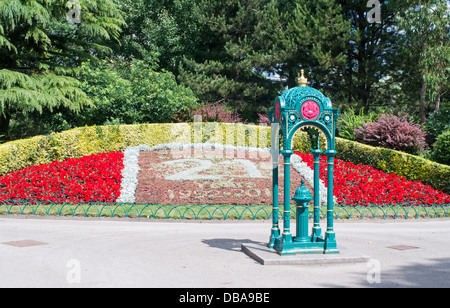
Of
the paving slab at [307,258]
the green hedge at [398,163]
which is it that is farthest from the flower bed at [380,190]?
the paving slab at [307,258]

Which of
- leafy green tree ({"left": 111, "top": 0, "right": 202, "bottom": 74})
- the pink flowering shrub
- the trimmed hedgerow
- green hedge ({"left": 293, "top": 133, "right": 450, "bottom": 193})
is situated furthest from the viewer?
leafy green tree ({"left": 111, "top": 0, "right": 202, "bottom": 74})

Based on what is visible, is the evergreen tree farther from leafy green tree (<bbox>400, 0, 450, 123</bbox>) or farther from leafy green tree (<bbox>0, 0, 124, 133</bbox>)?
leafy green tree (<bbox>400, 0, 450, 123</bbox>)

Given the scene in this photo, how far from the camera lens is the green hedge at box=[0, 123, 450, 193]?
53.3 feet

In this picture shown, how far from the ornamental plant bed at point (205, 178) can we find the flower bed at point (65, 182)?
1.12m

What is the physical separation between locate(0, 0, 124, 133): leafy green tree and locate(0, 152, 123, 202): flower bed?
3.38 m

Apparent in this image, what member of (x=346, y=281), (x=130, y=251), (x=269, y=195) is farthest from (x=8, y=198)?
(x=346, y=281)

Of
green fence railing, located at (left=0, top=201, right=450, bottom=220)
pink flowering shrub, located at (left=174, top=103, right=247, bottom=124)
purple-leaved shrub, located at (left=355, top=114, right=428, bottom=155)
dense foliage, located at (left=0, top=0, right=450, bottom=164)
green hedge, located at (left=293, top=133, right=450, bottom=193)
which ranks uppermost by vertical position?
dense foliage, located at (left=0, top=0, right=450, bottom=164)

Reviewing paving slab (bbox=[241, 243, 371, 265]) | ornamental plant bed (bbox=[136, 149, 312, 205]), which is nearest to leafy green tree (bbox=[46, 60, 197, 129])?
ornamental plant bed (bbox=[136, 149, 312, 205])

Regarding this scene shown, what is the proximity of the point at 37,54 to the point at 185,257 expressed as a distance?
1727cm

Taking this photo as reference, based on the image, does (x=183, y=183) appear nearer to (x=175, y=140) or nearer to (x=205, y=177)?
(x=205, y=177)

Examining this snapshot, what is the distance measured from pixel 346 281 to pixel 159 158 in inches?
524

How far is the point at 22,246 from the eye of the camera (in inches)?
331
